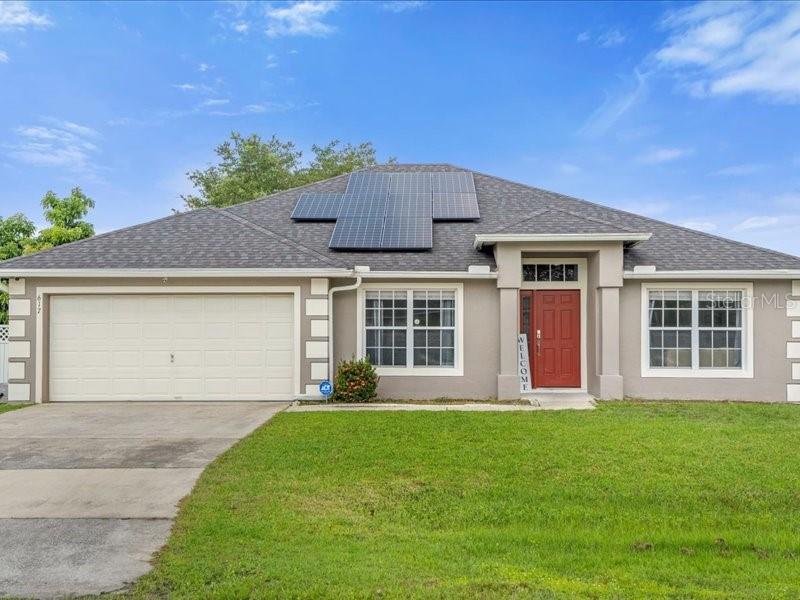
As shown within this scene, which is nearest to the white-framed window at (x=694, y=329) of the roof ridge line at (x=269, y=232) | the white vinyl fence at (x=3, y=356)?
the roof ridge line at (x=269, y=232)

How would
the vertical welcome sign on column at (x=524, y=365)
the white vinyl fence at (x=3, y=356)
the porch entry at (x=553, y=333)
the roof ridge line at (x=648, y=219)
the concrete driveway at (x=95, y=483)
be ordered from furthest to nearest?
the white vinyl fence at (x=3, y=356) < the porch entry at (x=553, y=333) < the roof ridge line at (x=648, y=219) < the vertical welcome sign on column at (x=524, y=365) < the concrete driveway at (x=95, y=483)

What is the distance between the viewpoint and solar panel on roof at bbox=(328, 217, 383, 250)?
40.0 ft

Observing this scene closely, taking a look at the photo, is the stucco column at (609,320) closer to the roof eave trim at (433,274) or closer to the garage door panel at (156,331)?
the roof eave trim at (433,274)

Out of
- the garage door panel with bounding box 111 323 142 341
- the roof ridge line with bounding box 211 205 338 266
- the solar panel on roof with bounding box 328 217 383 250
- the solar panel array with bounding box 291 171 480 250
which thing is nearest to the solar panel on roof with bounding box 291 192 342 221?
the solar panel array with bounding box 291 171 480 250

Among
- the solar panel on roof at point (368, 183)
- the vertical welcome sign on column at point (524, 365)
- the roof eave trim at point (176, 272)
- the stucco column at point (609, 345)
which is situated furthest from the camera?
the solar panel on roof at point (368, 183)

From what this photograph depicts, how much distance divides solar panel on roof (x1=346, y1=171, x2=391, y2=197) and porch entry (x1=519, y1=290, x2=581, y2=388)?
5.14 meters

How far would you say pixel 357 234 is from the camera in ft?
41.4

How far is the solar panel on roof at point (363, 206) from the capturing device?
13500mm

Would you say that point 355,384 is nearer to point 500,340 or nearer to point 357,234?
point 500,340

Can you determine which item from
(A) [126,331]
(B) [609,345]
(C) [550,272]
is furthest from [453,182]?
(A) [126,331]

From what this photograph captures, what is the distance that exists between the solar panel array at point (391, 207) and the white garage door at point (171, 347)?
2496 millimetres

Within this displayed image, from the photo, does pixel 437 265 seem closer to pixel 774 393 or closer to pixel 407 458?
pixel 407 458

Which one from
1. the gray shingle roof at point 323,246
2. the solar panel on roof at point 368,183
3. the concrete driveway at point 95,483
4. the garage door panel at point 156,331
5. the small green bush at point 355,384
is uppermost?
the solar panel on roof at point 368,183

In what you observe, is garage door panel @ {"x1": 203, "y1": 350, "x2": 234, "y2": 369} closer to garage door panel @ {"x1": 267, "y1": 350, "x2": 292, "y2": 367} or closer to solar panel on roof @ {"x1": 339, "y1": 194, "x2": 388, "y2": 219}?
garage door panel @ {"x1": 267, "y1": 350, "x2": 292, "y2": 367}
